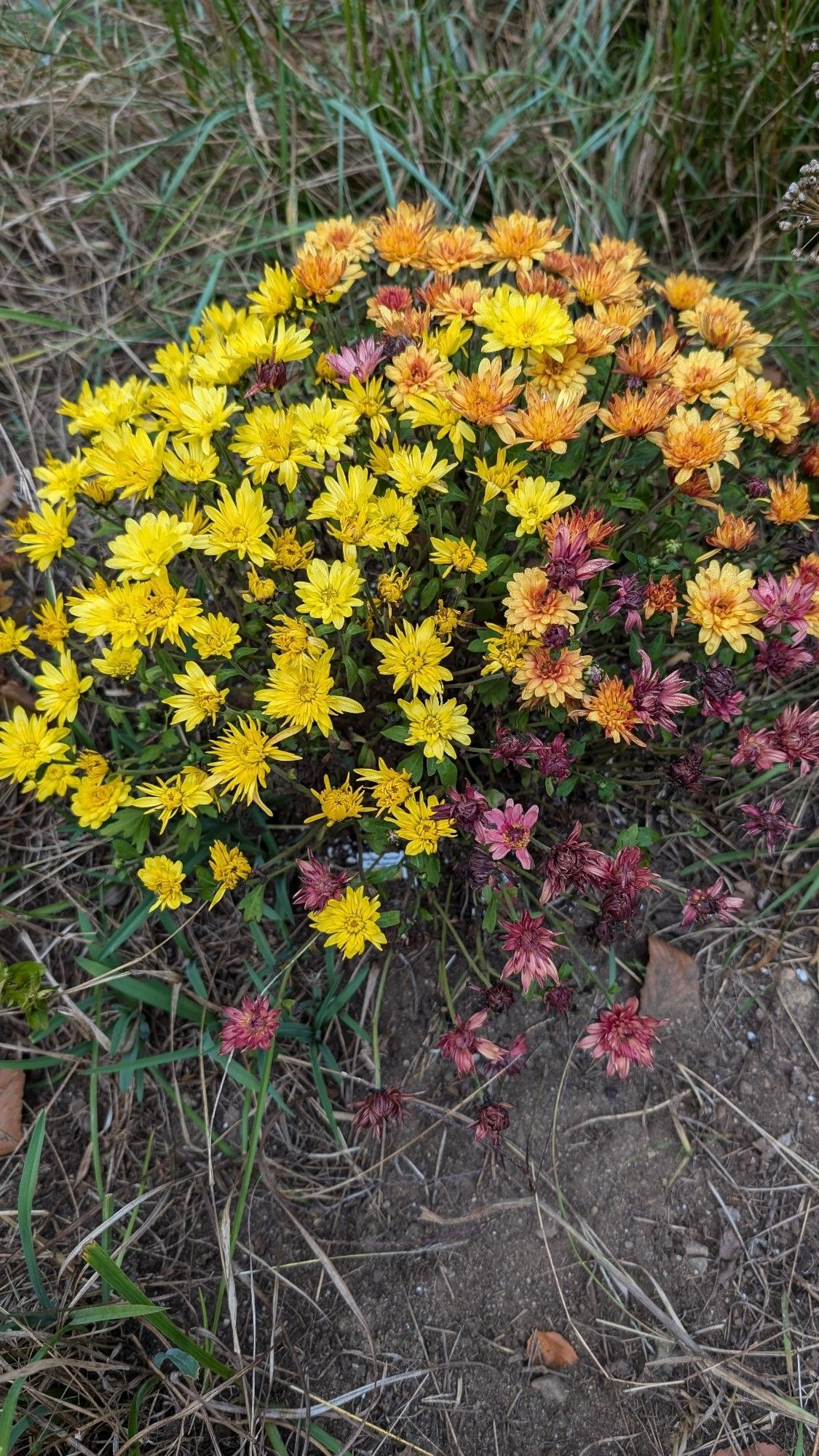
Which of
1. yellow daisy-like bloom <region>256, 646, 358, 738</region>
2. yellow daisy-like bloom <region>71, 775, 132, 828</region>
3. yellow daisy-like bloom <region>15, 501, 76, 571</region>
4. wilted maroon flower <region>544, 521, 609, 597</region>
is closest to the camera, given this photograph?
wilted maroon flower <region>544, 521, 609, 597</region>

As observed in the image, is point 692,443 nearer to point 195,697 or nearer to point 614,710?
point 614,710

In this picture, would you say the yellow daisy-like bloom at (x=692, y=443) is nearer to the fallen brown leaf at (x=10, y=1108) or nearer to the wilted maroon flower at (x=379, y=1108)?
the wilted maroon flower at (x=379, y=1108)

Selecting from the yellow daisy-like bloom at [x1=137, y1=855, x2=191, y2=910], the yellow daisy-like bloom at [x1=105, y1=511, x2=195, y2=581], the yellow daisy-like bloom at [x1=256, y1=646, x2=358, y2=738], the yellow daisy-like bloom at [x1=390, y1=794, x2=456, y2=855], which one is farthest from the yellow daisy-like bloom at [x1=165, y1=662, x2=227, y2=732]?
the yellow daisy-like bloom at [x1=390, y1=794, x2=456, y2=855]

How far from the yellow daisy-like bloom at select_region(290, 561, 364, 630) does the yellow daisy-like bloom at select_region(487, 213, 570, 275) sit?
2.84 feet

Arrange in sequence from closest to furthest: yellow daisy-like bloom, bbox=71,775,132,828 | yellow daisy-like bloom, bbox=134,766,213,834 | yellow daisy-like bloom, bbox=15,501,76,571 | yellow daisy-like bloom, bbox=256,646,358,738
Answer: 1. yellow daisy-like bloom, bbox=256,646,358,738
2. yellow daisy-like bloom, bbox=134,766,213,834
3. yellow daisy-like bloom, bbox=71,775,132,828
4. yellow daisy-like bloom, bbox=15,501,76,571

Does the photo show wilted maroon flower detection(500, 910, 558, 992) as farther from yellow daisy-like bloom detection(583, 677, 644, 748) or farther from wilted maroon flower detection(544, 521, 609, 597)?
wilted maroon flower detection(544, 521, 609, 597)

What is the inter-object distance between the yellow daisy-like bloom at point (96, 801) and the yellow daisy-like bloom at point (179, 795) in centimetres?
14

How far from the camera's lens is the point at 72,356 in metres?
3.35

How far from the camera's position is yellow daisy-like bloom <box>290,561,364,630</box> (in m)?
1.91

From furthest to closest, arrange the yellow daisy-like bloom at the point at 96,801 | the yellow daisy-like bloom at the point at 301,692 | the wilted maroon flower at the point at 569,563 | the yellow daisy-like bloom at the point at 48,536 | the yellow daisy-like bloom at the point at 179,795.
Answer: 1. the yellow daisy-like bloom at the point at 48,536
2. the yellow daisy-like bloom at the point at 96,801
3. the yellow daisy-like bloom at the point at 179,795
4. the yellow daisy-like bloom at the point at 301,692
5. the wilted maroon flower at the point at 569,563

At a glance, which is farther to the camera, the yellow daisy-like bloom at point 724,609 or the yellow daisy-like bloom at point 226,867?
the yellow daisy-like bloom at point 226,867

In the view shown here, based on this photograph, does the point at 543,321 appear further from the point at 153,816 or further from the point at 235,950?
the point at 235,950

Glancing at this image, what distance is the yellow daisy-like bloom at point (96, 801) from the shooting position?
217 cm

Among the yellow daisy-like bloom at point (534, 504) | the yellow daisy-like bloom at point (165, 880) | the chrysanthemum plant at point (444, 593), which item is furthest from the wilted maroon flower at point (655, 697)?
the yellow daisy-like bloom at point (165, 880)
